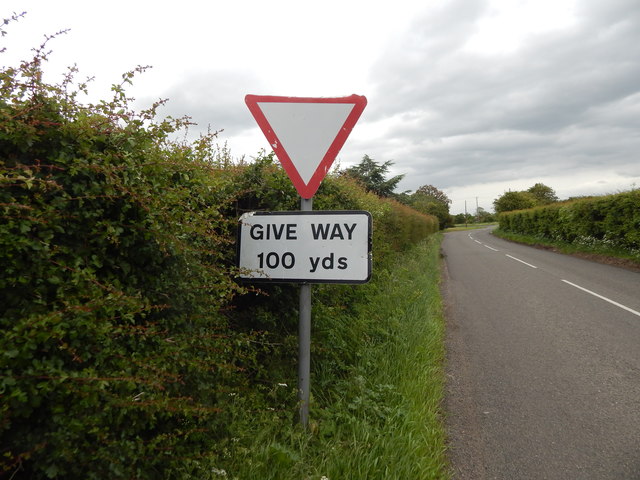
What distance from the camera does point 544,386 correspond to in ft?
12.5

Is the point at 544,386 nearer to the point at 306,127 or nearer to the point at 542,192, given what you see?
the point at 306,127

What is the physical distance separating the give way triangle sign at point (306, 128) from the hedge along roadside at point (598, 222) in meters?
14.0

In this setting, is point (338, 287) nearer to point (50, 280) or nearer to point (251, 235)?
point (251, 235)

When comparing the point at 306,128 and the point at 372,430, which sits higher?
the point at 306,128

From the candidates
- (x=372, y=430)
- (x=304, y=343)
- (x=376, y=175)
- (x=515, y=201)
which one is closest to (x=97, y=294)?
Answer: (x=304, y=343)

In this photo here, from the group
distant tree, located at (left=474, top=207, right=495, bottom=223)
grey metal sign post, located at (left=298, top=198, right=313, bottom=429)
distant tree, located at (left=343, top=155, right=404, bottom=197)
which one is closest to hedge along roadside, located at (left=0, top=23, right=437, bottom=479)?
grey metal sign post, located at (left=298, top=198, right=313, bottom=429)

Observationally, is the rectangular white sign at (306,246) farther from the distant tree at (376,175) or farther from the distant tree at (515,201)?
the distant tree at (515,201)

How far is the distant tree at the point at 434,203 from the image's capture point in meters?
56.5

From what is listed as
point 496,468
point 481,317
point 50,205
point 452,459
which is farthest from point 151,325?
point 481,317

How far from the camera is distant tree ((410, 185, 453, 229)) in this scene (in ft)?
185

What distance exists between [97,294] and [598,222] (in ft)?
61.2

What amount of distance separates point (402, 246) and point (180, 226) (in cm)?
1098

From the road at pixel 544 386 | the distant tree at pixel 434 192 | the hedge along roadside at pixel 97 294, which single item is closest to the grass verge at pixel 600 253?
the road at pixel 544 386

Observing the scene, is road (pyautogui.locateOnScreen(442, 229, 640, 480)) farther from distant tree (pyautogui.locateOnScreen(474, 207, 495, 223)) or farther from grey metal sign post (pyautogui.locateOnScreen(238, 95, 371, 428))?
distant tree (pyautogui.locateOnScreen(474, 207, 495, 223))
